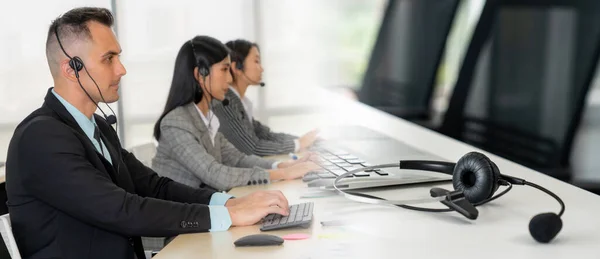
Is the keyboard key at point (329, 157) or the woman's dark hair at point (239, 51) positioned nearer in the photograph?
the keyboard key at point (329, 157)

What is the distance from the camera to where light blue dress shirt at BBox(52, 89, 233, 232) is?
1.82 m

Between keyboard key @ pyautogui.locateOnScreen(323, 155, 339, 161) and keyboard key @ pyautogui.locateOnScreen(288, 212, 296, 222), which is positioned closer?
keyboard key @ pyautogui.locateOnScreen(288, 212, 296, 222)

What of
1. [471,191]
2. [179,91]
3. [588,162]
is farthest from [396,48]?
[471,191]

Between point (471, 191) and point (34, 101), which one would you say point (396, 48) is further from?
point (471, 191)

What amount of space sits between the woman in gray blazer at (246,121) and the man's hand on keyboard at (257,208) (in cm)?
132

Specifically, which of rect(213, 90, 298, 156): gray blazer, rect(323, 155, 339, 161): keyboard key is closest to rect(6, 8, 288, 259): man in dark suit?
rect(323, 155, 339, 161): keyboard key

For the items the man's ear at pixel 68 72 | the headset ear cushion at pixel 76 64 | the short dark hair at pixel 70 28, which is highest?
the short dark hair at pixel 70 28

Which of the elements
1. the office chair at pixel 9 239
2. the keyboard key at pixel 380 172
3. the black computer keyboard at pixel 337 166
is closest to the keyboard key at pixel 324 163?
the black computer keyboard at pixel 337 166

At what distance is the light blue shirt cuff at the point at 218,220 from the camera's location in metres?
1.82

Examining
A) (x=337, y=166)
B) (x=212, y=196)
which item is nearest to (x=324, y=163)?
(x=337, y=166)

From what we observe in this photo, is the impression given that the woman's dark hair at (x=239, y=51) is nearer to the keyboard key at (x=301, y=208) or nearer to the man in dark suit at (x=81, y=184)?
the man in dark suit at (x=81, y=184)

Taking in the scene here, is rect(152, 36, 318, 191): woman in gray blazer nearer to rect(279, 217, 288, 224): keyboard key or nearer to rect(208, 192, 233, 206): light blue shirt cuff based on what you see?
rect(208, 192, 233, 206): light blue shirt cuff

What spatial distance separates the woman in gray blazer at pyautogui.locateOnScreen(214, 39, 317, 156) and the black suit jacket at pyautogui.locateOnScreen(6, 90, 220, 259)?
137 centimetres

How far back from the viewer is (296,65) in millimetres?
7422
